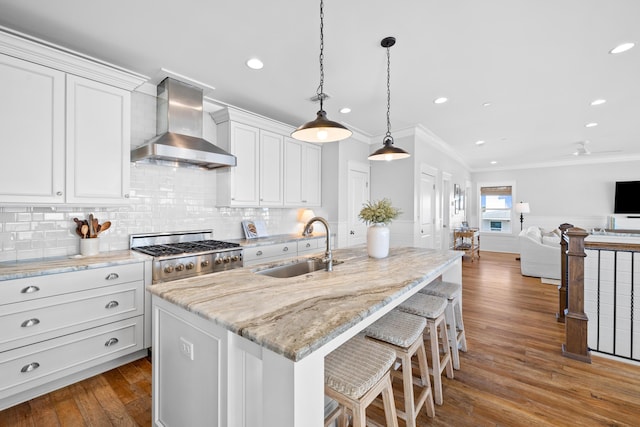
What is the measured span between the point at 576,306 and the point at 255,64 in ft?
11.8

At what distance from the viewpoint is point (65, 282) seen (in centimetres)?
193

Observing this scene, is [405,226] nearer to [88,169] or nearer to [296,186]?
[296,186]

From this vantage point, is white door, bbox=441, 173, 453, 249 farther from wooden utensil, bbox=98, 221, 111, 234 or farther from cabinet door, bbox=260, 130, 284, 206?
wooden utensil, bbox=98, 221, 111, 234

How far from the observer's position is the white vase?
7.02ft

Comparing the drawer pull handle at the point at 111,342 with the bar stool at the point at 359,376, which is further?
the drawer pull handle at the point at 111,342

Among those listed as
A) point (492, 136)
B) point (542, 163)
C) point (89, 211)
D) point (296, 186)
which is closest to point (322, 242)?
point (296, 186)

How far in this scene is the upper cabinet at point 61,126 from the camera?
192 centimetres

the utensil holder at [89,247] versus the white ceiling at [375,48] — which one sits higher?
the white ceiling at [375,48]

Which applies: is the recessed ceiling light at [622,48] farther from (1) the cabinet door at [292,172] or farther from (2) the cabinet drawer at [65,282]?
(2) the cabinet drawer at [65,282]

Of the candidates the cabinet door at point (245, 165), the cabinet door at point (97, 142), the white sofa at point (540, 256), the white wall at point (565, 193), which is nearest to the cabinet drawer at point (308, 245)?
the cabinet door at point (245, 165)

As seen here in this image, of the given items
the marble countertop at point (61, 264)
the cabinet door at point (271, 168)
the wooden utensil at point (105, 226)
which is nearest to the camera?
the marble countertop at point (61, 264)

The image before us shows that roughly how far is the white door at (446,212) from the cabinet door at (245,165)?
417 centimetres

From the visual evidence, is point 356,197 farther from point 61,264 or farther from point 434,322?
point 61,264

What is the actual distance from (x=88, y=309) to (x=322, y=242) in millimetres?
2854
